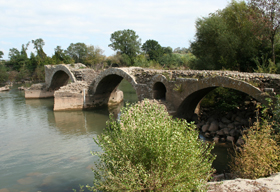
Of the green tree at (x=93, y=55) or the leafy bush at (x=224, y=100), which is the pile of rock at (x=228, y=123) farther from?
the green tree at (x=93, y=55)

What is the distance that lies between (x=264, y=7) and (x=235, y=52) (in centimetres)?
341

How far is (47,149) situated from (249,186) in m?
9.49

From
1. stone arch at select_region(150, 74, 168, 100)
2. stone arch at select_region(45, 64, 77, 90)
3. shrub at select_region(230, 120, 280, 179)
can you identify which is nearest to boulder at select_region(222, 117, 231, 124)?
stone arch at select_region(150, 74, 168, 100)

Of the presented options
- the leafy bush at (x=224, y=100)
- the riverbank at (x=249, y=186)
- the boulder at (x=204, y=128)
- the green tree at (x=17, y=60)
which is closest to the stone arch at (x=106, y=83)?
the leafy bush at (x=224, y=100)

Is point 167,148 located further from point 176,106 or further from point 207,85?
point 176,106

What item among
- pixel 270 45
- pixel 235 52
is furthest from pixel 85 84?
pixel 270 45

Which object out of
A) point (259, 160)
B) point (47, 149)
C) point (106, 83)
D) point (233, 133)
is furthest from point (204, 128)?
point (106, 83)

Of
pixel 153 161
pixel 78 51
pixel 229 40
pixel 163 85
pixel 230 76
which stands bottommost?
pixel 153 161

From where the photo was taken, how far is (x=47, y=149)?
469 inches

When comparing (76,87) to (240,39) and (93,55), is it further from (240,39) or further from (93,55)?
(93,55)

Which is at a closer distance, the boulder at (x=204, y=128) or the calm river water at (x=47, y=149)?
the calm river water at (x=47, y=149)

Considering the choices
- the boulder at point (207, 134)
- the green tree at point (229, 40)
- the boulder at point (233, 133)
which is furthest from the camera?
the green tree at point (229, 40)

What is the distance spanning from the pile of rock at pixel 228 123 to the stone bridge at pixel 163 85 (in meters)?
1.38

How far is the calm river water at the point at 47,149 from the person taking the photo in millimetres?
8848
